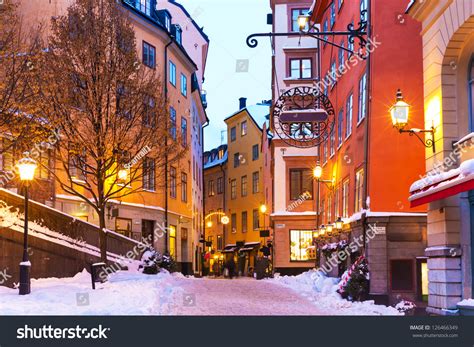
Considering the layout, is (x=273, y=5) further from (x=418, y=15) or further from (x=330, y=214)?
(x=418, y=15)

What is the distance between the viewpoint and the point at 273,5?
4556cm

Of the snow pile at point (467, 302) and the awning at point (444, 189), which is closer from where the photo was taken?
the awning at point (444, 189)

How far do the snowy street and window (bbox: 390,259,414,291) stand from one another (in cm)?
151

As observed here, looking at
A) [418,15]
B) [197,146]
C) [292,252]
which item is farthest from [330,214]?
[197,146]

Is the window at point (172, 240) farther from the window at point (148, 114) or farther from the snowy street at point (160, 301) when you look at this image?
the snowy street at point (160, 301)

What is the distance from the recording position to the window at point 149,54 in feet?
135

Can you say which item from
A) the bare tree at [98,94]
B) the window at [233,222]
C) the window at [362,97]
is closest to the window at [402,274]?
the window at [362,97]

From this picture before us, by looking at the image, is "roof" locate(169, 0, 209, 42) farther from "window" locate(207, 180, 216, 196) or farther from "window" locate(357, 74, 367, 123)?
"window" locate(357, 74, 367, 123)

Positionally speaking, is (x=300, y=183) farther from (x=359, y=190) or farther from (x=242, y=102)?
(x=242, y=102)

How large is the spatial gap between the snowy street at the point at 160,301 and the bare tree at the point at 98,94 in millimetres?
4124

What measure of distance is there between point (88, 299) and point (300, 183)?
27949 millimetres

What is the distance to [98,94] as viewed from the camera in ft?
82.9

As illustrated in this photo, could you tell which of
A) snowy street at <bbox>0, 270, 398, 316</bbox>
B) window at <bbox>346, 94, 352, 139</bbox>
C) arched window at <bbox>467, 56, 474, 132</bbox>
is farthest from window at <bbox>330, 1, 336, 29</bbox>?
arched window at <bbox>467, 56, 474, 132</bbox>

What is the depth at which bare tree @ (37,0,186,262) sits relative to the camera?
24672 millimetres
